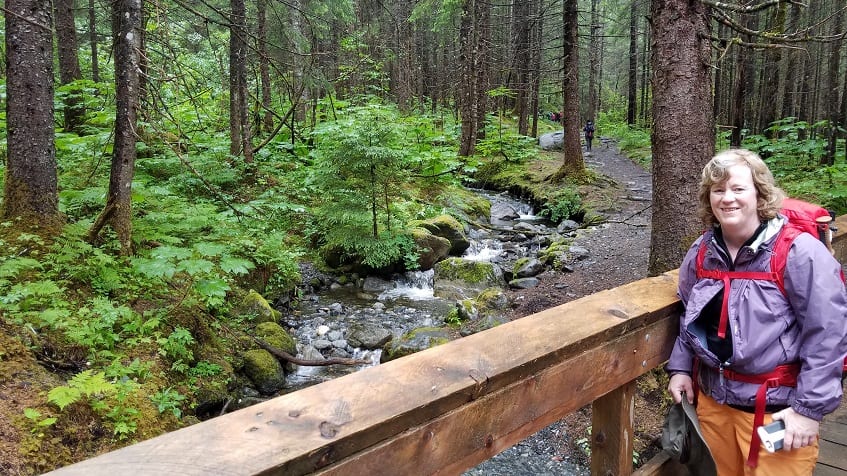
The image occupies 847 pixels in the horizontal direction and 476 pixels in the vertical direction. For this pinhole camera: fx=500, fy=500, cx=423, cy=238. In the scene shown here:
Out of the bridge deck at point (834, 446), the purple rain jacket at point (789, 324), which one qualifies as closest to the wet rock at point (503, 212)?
the bridge deck at point (834, 446)

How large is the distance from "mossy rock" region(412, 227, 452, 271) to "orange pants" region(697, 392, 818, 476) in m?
8.60

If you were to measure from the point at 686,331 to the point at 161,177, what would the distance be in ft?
34.5

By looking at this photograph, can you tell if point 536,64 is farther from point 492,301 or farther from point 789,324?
point 789,324

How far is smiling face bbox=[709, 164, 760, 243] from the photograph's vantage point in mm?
2039

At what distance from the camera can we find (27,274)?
501cm

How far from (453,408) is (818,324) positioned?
1401 millimetres

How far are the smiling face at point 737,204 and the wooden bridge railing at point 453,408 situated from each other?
0.45 meters

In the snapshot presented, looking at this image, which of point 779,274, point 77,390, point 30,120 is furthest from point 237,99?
point 779,274

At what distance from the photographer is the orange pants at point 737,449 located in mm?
1980

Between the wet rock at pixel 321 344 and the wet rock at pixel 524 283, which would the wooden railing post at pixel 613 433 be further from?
the wet rock at pixel 524 283

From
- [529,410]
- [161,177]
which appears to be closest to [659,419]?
[529,410]

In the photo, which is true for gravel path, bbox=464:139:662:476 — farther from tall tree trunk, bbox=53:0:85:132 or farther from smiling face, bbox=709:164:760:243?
tall tree trunk, bbox=53:0:85:132

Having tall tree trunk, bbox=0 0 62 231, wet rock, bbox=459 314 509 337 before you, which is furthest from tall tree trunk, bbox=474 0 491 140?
tall tree trunk, bbox=0 0 62 231

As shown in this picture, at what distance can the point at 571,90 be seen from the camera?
52.9 ft
